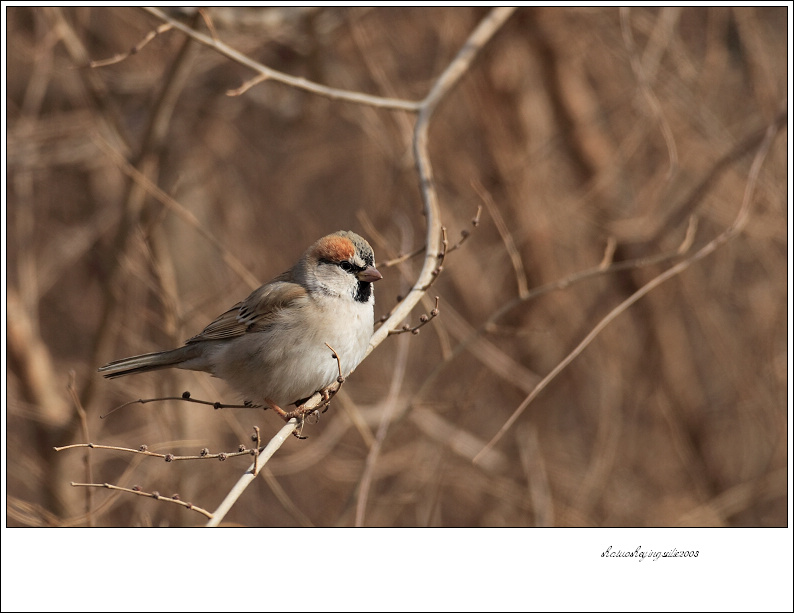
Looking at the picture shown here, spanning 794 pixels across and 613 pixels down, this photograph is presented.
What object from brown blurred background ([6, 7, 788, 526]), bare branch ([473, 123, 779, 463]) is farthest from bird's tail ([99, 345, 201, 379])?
bare branch ([473, 123, 779, 463])

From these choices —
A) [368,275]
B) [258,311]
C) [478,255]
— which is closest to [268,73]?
[368,275]

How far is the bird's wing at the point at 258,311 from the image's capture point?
376cm

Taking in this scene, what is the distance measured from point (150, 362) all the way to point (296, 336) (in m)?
0.74

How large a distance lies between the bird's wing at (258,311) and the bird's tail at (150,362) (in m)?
0.07

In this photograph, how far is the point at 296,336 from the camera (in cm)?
364

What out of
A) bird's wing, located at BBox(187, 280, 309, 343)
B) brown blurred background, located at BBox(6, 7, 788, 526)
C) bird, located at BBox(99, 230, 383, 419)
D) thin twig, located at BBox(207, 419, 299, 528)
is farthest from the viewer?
brown blurred background, located at BBox(6, 7, 788, 526)

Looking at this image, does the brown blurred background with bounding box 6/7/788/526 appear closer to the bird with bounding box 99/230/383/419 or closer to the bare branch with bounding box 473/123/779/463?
the bird with bounding box 99/230/383/419

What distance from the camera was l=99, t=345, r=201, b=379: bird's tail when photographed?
3.57 meters

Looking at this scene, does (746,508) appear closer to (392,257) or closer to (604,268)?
(604,268)

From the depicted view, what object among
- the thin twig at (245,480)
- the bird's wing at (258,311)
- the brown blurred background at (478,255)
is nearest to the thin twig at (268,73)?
the bird's wing at (258,311)

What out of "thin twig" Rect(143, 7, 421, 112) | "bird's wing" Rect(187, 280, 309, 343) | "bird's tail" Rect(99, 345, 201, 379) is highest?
"thin twig" Rect(143, 7, 421, 112)

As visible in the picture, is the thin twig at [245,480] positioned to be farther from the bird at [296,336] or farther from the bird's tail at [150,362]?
the bird's tail at [150,362]

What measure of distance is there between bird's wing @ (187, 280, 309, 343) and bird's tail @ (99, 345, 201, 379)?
68 millimetres

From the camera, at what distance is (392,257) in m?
3.94
